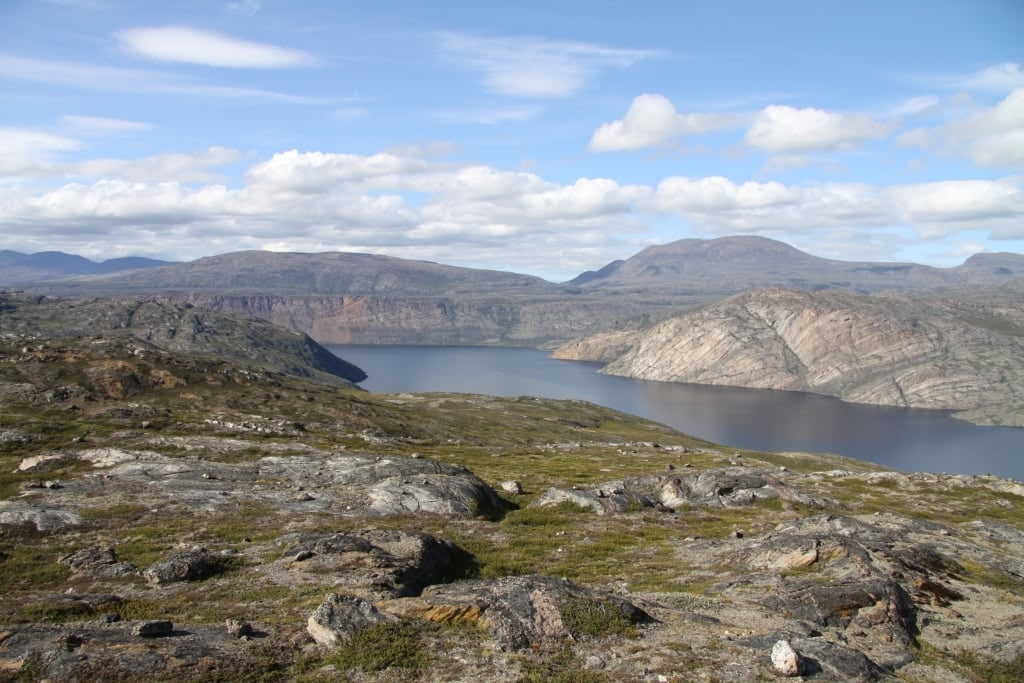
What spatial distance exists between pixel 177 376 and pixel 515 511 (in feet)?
287

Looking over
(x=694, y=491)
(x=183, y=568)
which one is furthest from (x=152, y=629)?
(x=694, y=491)

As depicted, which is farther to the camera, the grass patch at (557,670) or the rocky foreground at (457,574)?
the rocky foreground at (457,574)

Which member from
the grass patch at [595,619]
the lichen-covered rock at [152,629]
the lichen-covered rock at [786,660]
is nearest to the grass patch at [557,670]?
the grass patch at [595,619]

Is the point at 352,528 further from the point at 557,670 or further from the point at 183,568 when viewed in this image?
the point at 557,670

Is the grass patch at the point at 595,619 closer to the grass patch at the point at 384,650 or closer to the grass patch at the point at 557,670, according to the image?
the grass patch at the point at 557,670

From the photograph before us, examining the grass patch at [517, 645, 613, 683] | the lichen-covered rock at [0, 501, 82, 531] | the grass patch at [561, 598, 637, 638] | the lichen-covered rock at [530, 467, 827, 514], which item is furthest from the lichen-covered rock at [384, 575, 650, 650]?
the lichen-covered rock at [530, 467, 827, 514]

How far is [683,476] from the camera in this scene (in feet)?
162

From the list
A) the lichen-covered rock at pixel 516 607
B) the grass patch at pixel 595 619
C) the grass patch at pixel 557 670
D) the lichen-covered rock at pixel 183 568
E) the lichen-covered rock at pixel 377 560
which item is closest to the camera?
the grass patch at pixel 557 670

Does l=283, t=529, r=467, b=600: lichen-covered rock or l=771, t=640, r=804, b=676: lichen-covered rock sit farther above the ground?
l=771, t=640, r=804, b=676: lichen-covered rock

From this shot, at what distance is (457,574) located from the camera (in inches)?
944

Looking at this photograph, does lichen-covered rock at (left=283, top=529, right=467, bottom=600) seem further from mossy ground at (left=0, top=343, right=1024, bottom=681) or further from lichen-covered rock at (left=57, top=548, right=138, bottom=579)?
lichen-covered rock at (left=57, top=548, right=138, bottom=579)

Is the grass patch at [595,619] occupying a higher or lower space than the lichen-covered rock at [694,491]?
higher

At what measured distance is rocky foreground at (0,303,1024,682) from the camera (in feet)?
51.9

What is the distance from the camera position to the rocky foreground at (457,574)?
15820mm
